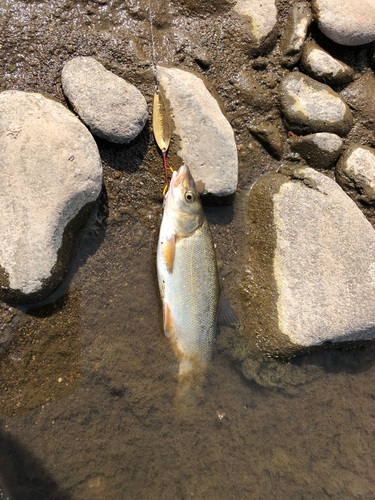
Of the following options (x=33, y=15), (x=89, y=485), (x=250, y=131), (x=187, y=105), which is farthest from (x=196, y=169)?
(x=89, y=485)

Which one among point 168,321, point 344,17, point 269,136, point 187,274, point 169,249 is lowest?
point 168,321

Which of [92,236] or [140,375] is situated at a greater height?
[92,236]

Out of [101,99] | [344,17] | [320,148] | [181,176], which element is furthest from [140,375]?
[344,17]

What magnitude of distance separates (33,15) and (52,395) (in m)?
3.74

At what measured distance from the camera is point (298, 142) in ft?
12.0

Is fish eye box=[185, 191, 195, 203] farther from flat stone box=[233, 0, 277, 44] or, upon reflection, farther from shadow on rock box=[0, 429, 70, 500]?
shadow on rock box=[0, 429, 70, 500]

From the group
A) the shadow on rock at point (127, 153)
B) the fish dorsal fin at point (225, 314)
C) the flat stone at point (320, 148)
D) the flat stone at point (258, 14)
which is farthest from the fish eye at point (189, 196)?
the flat stone at point (258, 14)

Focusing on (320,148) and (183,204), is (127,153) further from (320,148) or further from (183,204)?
(320,148)

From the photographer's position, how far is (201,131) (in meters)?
3.29

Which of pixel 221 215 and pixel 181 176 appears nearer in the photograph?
pixel 181 176

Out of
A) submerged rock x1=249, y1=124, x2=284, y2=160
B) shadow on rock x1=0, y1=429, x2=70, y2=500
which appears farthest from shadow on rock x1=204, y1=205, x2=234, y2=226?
shadow on rock x1=0, y1=429, x2=70, y2=500

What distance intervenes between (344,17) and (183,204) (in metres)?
2.85

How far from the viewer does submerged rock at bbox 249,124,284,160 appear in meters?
3.62

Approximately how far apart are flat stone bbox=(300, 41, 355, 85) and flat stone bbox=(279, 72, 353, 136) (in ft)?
0.31
